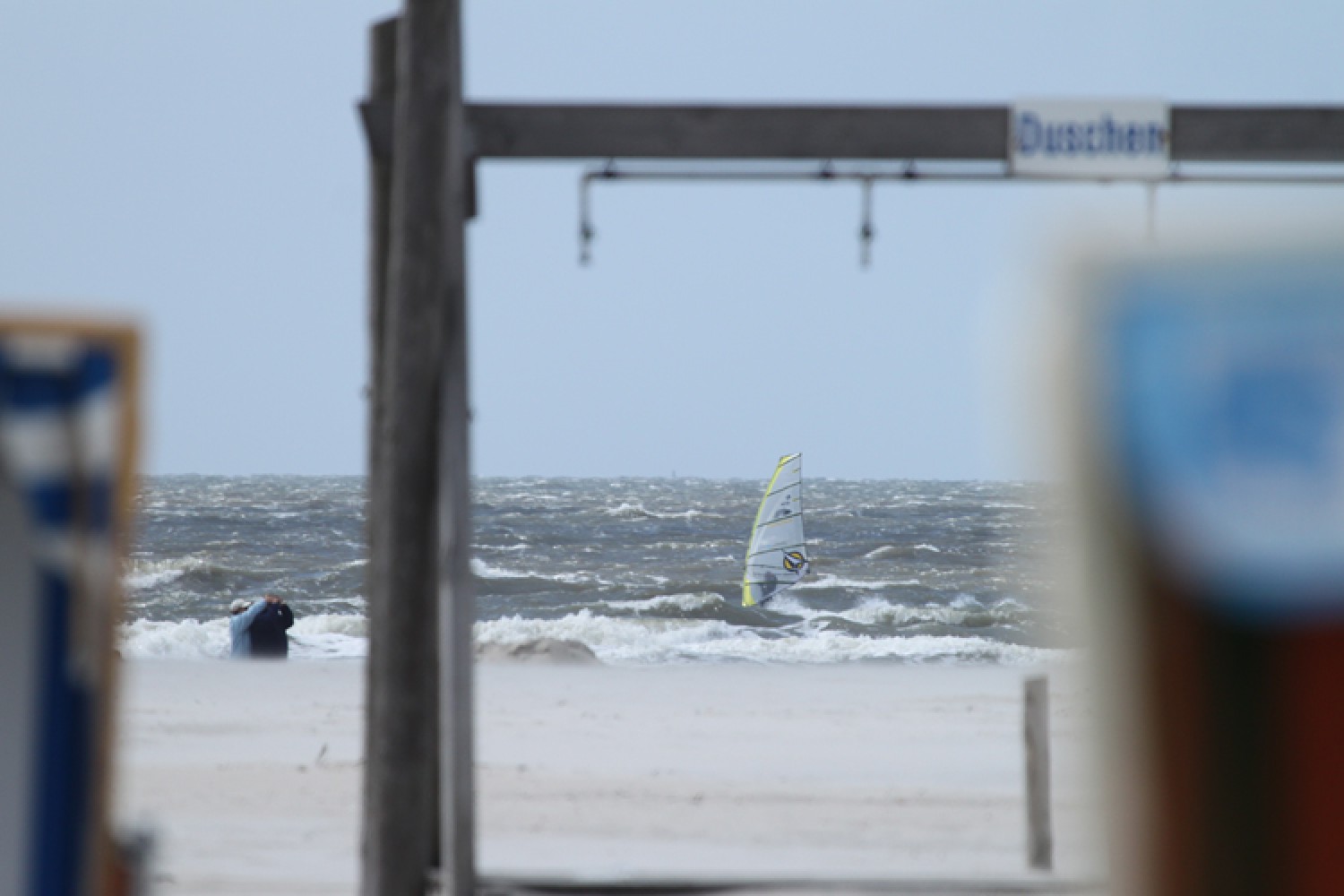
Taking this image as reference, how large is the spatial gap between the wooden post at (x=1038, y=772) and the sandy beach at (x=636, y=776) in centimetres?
13

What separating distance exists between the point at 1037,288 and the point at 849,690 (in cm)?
1072

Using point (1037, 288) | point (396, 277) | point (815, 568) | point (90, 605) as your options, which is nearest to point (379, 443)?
point (396, 277)

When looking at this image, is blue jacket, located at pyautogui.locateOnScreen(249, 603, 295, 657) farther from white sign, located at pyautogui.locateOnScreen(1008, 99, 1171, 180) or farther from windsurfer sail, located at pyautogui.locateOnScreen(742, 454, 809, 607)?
windsurfer sail, located at pyautogui.locateOnScreen(742, 454, 809, 607)

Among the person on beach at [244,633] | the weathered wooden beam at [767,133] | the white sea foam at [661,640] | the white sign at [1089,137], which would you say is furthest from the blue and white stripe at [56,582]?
the white sea foam at [661,640]

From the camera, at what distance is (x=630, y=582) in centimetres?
3148

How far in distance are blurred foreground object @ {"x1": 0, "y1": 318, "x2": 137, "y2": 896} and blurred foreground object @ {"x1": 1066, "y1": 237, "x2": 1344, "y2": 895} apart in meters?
1.23

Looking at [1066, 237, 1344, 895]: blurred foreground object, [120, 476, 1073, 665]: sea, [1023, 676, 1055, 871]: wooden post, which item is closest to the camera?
[1066, 237, 1344, 895]: blurred foreground object

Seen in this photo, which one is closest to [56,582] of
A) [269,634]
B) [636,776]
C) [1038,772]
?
[1038,772]

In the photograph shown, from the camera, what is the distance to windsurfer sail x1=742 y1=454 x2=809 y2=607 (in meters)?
27.4

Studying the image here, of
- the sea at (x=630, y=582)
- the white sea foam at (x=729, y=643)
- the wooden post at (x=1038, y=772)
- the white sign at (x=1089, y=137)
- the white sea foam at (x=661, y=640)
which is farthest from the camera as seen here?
the sea at (x=630, y=582)

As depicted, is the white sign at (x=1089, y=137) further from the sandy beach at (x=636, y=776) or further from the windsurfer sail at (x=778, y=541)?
Result: the windsurfer sail at (x=778, y=541)

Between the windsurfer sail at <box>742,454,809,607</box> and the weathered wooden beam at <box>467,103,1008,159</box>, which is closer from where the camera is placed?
the weathered wooden beam at <box>467,103,1008,159</box>

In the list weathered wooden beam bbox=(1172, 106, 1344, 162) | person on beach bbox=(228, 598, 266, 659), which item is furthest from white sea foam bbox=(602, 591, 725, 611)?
weathered wooden beam bbox=(1172, 106, 1344, 162)

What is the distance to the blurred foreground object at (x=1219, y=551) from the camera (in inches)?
26.7
